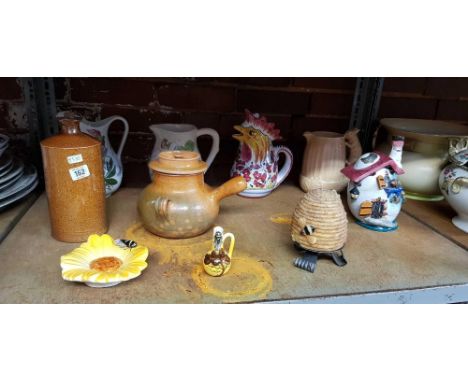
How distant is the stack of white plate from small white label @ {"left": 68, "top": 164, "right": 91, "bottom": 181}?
0.72 feet

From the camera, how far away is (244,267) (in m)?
0.65

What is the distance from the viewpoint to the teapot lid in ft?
2.29

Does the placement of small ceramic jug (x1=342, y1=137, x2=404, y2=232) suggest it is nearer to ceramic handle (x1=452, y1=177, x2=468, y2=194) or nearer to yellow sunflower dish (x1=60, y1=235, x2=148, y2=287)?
ceramic handle (x1=452, y1=177, x2=468, y2=194)

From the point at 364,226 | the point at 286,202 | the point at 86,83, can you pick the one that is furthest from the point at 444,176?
the point at 86,83

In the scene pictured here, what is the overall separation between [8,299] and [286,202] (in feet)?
2.02

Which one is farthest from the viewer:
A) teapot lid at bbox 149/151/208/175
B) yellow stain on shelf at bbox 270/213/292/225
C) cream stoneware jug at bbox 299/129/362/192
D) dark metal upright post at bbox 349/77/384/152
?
dark metal upright post at bbox 349/77/384/152

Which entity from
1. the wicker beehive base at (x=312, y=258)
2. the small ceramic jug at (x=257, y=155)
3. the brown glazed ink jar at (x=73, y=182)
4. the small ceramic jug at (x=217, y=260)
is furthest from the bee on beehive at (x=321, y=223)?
the brown glazed ink jar at (x=73, y=182)

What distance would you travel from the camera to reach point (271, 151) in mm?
931

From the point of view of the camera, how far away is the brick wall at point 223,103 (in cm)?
106

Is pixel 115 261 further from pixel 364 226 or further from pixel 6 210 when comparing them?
pixel 364 226

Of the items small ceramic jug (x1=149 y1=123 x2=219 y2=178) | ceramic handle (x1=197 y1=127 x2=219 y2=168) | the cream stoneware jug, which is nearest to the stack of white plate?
small ceramic jug (x1=149 y1=123 x2=219 y2=178)

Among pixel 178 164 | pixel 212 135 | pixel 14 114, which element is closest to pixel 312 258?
pixel 178 164

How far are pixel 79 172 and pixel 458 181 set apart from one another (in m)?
0.77

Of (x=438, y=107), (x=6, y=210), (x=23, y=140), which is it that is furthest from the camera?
(x=438, y=107)
